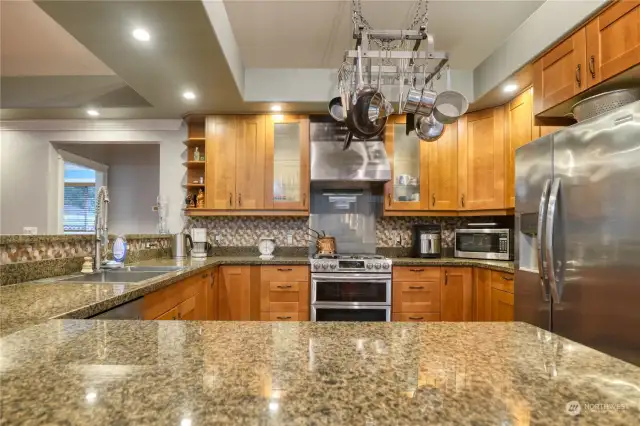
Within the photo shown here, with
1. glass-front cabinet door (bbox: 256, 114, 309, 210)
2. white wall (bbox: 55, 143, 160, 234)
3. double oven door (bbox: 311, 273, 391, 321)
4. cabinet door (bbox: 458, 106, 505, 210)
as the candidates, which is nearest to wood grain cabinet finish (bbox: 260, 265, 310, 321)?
double oven door (bbox: 311, 273, 391, 321)

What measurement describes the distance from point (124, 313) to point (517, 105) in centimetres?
308

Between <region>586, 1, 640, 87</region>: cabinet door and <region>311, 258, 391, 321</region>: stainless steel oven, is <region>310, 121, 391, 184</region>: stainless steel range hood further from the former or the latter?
<region>586, 1, 640, 87</region>: cabinet door

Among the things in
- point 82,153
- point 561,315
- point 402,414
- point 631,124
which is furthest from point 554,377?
point 82,153

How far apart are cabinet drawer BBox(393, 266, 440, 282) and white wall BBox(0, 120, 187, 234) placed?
2235 millimetres

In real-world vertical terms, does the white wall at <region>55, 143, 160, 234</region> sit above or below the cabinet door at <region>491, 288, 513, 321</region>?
above

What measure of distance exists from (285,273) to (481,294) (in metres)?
1.64

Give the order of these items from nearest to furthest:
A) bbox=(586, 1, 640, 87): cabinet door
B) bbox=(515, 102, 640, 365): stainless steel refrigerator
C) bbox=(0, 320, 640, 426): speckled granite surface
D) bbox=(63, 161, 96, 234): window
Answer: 1. bbox=(0, 320, 640, 426): speckled granite surface
2. bbox=(515, 102, 640, 365): stainless steel refrigerator
3. bbox=(586, 1, 640, 87): cabinet door
4. bbox=(63, 161, 96, 234): window

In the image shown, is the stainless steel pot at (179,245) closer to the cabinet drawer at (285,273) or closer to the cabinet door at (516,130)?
the cabinet drawer at (285,273)

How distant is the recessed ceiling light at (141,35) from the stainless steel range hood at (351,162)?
163 centimetres

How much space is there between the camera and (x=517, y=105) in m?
2.86

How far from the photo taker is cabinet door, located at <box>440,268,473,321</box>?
297cm

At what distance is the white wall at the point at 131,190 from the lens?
550 centimetres

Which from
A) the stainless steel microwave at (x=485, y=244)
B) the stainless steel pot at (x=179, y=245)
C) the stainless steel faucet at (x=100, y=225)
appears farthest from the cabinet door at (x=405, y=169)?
the stainless steel faucet at (x=100, y=225)

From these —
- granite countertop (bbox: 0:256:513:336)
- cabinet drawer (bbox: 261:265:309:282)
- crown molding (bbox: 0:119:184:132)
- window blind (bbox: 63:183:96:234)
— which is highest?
crown molding (bbox: 0:119:184:132)
